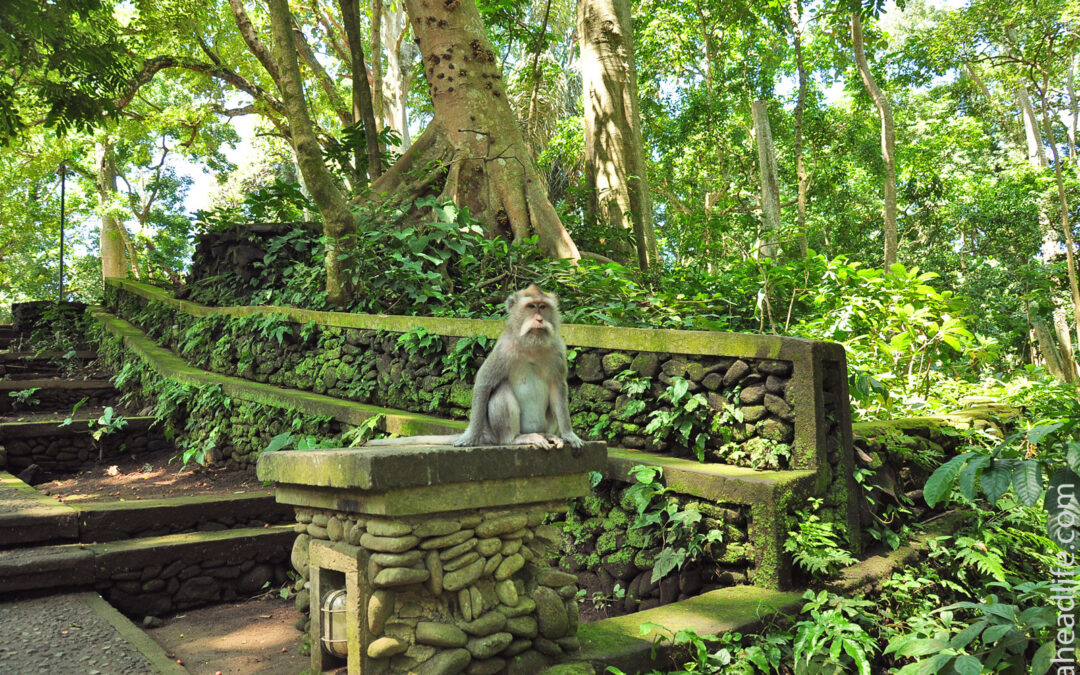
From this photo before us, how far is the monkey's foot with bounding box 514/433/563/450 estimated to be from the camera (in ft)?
12.0

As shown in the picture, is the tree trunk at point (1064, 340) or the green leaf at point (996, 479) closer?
the green leaf at point (996, 479)

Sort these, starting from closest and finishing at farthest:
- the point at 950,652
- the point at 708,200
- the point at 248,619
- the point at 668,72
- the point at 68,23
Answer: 1. the point at 950,652
2. the point at 248,619
3. the point at 68,23
4. the point at 668,72
5. the point at 708,200

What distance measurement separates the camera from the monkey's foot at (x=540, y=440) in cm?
366

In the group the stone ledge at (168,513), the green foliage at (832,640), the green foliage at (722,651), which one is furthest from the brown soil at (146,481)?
the green foliage at (832,640)

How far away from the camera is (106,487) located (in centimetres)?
757

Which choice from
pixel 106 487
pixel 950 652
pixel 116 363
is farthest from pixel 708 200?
pixel 950 652

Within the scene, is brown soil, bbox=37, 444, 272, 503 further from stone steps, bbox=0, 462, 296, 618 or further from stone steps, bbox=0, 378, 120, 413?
stone steps, bbox=0, 378, 120, 413

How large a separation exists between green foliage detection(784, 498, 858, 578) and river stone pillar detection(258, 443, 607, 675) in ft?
5.20

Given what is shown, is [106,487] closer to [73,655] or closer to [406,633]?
[73,655]

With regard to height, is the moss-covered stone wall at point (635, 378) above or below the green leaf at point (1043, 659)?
above

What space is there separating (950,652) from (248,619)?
13.9 ft

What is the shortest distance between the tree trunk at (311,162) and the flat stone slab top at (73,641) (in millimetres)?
4265

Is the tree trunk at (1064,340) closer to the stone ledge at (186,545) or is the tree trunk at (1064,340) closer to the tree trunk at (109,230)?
the stone ledge at (186,545)

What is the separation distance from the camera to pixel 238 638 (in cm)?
467
